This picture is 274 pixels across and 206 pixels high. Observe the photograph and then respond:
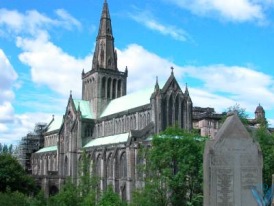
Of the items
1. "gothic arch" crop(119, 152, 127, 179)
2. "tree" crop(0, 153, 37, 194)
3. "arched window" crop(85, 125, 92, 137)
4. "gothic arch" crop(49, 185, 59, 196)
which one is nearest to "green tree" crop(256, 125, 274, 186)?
"gothic arch" crop(119, 152, 127, 179)

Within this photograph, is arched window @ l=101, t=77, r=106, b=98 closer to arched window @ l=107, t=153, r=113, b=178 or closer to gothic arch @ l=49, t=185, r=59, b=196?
arched window @ l=107, t=153, r=113, b=178

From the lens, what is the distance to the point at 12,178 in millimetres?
70438

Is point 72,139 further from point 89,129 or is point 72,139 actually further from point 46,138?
point 46,138

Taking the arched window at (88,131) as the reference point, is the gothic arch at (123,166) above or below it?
below

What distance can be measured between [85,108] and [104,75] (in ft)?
26.3

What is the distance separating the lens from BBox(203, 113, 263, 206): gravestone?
1409cm

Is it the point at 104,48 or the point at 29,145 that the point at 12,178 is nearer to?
the point at 104,48

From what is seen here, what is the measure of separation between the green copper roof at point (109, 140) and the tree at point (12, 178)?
48.6 ft

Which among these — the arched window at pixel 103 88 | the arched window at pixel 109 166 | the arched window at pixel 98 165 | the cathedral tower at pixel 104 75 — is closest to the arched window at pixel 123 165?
the arched window at pixel 109 166

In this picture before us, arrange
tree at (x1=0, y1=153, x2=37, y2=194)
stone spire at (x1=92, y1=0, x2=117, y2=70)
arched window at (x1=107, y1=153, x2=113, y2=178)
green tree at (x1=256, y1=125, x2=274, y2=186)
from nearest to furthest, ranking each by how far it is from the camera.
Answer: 1. green tree at (x1=256, y1=125, x2=274, y2=186)
2. tree at (x1=0, y1=153, x2=37, y2=194)
3. arched window at (x1=107, y1=153, x2=113, y2=178)
4. stone spire at (x1=92, y1=0, x2=117, y2=70)

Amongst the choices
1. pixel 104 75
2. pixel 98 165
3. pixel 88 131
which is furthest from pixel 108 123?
pixel 104 75

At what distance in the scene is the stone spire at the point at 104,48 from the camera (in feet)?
303

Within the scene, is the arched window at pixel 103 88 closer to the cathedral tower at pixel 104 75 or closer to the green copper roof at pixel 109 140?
the cathedral tower at pixel 104 75

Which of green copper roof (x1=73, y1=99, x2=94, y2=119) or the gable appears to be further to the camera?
green copper roof (x1=73, y1=99, x2=94, y2=119)
